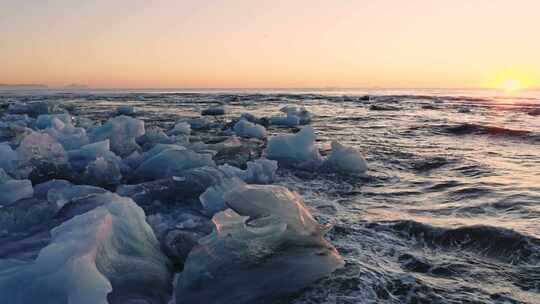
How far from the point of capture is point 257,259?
332cm

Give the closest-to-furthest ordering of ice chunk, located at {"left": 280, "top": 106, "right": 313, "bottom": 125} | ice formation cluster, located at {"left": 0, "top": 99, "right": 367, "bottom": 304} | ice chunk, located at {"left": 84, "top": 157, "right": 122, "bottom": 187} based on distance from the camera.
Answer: ice formation cluster, located at {"left": 0, "top": 99, "right": 367, "bottom": 304}
ice chunk, located at {"left": 84, "top": 157, "right": 122, "bottom": 187}
ice chunk, located at {"left": 280, "top": 106, "right": 313, "bottom": 125}

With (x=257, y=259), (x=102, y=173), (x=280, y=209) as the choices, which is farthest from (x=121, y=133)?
(x=257, y=259)

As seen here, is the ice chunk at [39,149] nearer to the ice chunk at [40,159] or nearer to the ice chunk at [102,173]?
the ice chunk at [40,159]

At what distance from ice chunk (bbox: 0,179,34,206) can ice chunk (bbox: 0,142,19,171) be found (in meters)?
1.64

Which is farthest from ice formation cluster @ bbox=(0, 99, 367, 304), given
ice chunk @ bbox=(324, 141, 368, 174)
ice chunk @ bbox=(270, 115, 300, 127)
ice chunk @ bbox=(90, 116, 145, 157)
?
ice chunk @ bbox=(270, 115, 300, 127)

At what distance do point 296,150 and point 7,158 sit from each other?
4680 mm

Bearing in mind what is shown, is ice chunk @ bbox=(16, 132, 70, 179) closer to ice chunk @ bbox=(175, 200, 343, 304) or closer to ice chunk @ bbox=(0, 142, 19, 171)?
ice chunk @ bbox=(0, 142, 19, 171)

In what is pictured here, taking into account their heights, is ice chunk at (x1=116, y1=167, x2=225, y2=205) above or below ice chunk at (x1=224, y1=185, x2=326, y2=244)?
below

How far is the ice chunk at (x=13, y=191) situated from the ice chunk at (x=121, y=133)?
3942mm

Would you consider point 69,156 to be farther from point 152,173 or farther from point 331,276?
point 331,276

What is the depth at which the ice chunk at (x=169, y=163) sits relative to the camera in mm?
7053

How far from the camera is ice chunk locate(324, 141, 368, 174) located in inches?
302

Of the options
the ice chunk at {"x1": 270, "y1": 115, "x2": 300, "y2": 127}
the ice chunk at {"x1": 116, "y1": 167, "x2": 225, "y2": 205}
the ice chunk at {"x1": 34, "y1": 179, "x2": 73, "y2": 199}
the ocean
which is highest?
the ice chunk at {"x1": 34, "y1": 179, "x2": 73, "y2": 199}

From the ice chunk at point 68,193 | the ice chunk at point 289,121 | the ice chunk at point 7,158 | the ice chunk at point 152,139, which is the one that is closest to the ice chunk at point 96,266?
the ice chunk at point 68,193
